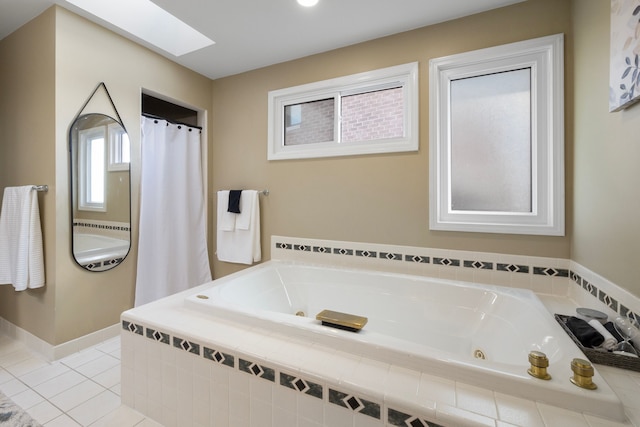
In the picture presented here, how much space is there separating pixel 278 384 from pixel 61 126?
2190 mm

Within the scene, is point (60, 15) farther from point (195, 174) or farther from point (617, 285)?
point (617, 285)

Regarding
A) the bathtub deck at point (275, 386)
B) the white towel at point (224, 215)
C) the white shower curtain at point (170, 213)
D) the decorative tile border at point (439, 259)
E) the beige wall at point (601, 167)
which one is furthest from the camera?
the white towel at point (224, 215)

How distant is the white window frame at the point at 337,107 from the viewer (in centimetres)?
210

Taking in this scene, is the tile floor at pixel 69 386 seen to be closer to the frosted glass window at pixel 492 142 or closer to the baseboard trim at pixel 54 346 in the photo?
the baseboard trim at pixel 54 346

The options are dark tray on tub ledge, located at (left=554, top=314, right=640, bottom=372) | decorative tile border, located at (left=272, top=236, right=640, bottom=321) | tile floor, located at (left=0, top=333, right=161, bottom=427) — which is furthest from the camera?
decorative tile border, located at (left=272, top=236, right=640, bottom=321)

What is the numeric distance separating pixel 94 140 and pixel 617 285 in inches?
126

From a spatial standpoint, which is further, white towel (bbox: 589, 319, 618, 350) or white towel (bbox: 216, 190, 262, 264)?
white towel (bbox: 216, 190, 262, 264)

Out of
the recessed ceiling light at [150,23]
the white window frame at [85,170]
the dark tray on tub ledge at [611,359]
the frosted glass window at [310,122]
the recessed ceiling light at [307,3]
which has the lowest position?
the dark tray on tub ledge at [611,359]

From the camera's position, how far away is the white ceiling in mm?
1839

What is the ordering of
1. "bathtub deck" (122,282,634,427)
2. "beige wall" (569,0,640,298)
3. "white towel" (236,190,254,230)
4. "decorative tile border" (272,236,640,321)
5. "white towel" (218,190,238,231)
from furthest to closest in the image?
1. "white towel" (218,190,238,231)
2. "white towel" (236,190,254,230)
3. "decorative tile border" (272,236,640,321)
4. "beige wall" (569,0,640,298)
5. "bathtub deck" (122,282,634,427)

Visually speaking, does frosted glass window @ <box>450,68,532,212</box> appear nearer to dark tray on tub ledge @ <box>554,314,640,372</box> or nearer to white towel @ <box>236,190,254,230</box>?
dark tray on tub ledge @ <box>554,314,640,372</box>

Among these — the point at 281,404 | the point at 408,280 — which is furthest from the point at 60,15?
the point at 408,280

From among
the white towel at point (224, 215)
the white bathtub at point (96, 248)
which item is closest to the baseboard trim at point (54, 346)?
the white bathtub at point (96, 248)

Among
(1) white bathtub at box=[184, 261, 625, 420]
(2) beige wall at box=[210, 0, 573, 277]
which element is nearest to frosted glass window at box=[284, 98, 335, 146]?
(2) beige wall at box=[210, 0, 573, 277]
